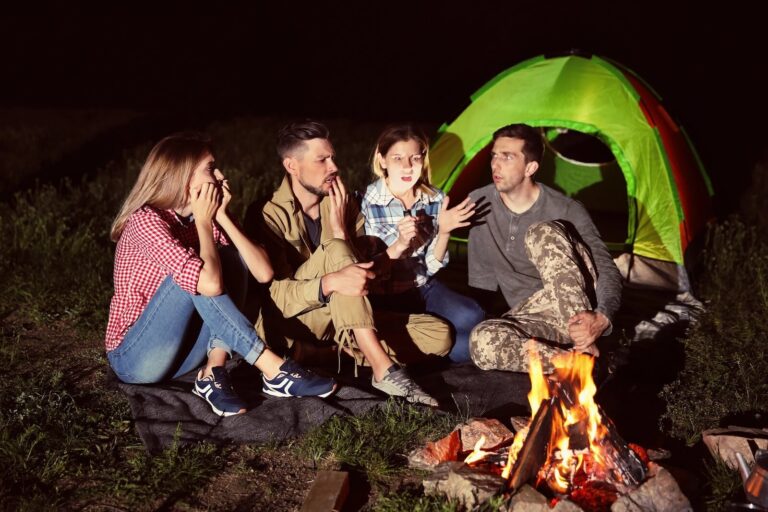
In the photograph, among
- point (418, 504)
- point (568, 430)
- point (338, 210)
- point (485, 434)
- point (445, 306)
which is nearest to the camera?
point (418, 504)

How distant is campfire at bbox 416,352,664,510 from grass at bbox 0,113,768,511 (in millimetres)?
319

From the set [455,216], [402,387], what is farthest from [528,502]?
[455,216]

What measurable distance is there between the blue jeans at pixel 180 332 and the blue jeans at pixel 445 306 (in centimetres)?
110

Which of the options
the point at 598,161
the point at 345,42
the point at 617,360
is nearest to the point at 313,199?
the point at 617,360

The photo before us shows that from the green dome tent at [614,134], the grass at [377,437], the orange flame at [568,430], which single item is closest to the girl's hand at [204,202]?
the grass at [377,437]

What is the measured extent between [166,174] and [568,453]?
227cm

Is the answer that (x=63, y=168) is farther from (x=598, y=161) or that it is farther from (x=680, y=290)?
(x=680, y=290)

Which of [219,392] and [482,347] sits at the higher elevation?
[482,347]

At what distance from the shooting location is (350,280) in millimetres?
3742

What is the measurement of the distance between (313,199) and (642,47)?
13.8 m

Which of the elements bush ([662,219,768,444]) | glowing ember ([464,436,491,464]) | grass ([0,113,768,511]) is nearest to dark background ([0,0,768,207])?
bush ([662,219,768,444])

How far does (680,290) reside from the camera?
5738 mm

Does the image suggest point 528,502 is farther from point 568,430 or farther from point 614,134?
point 614,134

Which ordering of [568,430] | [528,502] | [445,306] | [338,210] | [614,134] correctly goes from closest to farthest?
[528,502]
[568,430]
[338,210]
[445,306]
[614,134]
